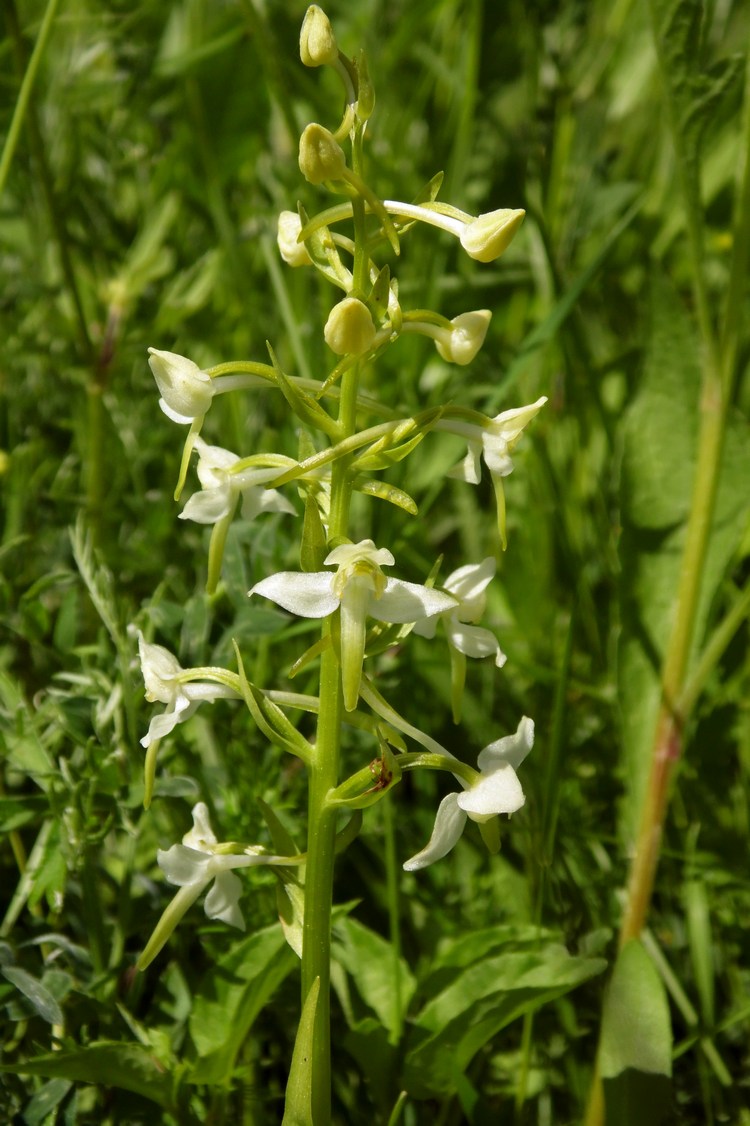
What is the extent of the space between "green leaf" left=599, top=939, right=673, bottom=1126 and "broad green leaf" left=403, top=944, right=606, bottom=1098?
0.05 m

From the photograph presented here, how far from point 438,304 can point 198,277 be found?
44cm

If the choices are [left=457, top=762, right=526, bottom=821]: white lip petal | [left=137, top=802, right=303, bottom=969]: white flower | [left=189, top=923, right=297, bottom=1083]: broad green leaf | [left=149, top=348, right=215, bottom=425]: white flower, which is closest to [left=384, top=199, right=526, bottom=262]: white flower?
[left=149, top=348, right=215, bottom=425]: white flower

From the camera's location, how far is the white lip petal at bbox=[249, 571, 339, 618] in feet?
2.93

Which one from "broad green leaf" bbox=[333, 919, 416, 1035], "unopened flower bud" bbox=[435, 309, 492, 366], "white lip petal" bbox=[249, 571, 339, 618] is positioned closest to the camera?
"white lip petal" bbox=[249, 571, 339, 618]

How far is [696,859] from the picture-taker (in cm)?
144

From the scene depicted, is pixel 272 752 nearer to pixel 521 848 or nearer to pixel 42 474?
pixel 521 848

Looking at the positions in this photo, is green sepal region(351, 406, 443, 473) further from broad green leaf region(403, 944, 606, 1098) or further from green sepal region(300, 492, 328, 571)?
broad green leaf region(403, 944, 606, 1098)

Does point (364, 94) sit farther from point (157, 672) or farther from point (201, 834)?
point (201, 834)

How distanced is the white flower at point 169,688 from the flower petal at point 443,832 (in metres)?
0.24

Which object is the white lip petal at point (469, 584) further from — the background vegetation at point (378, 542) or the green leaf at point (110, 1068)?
the green leaf at point (110, 1068)

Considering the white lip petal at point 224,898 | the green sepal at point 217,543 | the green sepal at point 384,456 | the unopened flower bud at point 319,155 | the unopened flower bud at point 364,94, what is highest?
the unopened flower bud at point 364,94

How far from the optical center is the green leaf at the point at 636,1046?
1098mm

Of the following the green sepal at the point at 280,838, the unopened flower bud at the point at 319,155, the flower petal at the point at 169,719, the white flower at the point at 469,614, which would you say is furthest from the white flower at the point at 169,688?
the unopened flower bud at the point at 319,155

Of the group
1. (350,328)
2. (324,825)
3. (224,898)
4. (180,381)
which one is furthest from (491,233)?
(224,898)
